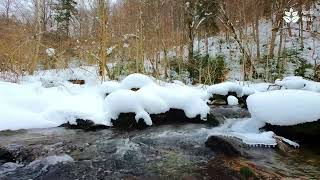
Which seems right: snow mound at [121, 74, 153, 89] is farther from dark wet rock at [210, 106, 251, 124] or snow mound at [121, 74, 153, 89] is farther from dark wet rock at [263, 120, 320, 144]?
dark wet rock at [263, 120, 320, 144]

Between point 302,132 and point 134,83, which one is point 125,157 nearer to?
point 302,132

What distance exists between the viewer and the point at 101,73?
15.4 metres

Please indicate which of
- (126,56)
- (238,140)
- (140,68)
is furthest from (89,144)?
(126,56)

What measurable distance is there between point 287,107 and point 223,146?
1.85 m

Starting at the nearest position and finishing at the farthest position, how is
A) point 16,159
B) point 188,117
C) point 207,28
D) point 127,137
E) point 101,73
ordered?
point 16,159, point 127,137, point 188,117, point 101,73, point 207,28

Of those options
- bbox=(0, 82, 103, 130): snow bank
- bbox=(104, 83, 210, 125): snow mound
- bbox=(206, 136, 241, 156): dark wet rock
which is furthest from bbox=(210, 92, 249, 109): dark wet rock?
bbox=(206, 136, 241, 156): dark wet rock

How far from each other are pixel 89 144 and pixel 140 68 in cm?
1188

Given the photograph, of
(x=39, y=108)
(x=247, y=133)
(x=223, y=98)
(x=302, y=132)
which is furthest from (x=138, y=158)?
(x=223, y=98)

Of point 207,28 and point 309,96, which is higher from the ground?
point 207,28

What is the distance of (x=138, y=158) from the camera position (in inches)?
232

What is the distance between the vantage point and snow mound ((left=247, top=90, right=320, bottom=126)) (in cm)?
704

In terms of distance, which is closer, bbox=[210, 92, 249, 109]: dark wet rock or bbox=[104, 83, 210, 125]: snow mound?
bbox=[104, 83, 210, 125]: snow mound

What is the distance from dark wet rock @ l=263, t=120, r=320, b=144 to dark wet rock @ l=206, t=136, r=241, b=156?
5.23ft

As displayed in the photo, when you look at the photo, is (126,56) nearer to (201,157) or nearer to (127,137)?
(127,137)
